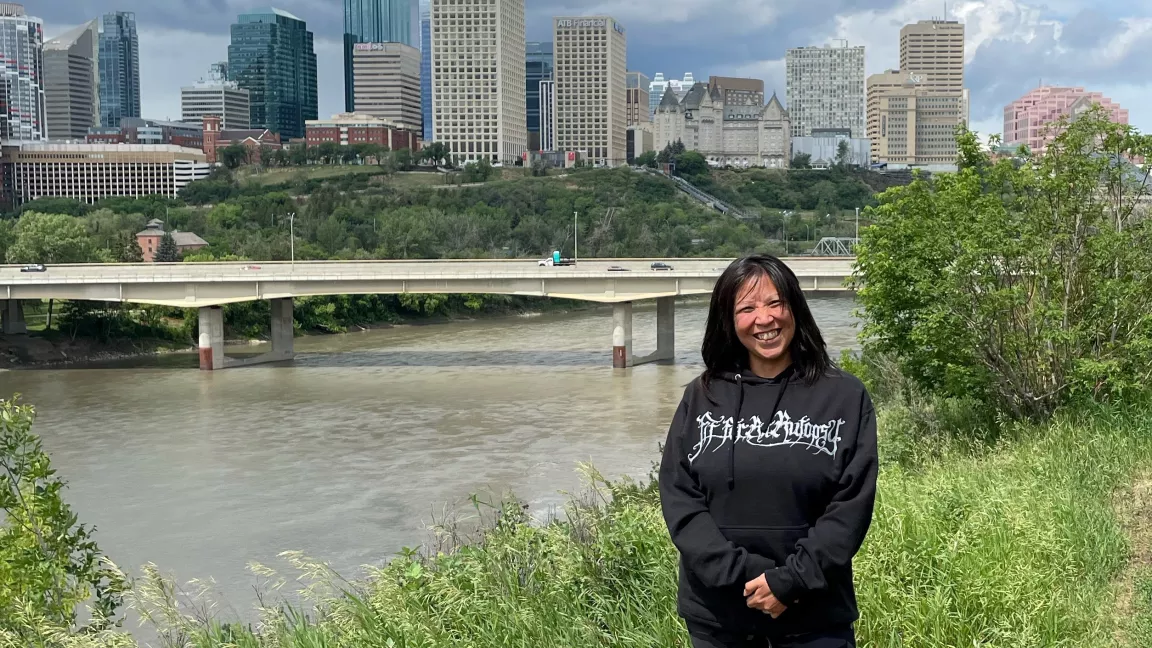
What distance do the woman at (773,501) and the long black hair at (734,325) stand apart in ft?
0.05

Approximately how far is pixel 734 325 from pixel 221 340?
1831 inches

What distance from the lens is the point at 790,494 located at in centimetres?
373

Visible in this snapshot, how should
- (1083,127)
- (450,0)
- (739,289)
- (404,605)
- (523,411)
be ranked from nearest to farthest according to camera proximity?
1. (739,289)
2. (404,605)
3. (1083,127)
4. (523,411)
5. (450,0)

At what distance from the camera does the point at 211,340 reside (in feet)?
156

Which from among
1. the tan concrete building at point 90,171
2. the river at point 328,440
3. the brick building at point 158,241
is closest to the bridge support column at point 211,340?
the river at point 328,440

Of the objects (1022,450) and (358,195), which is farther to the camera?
(358,195)

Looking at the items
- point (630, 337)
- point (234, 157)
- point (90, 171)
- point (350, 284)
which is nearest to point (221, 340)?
point (350, 284)

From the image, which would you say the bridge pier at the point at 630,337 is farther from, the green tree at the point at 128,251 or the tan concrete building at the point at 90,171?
the tan concrete building at the point at 90,171

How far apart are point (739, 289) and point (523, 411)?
30.2 meters

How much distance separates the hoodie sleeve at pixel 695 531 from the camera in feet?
12.2

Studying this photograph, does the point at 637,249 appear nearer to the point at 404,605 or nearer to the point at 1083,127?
the point at 1083,127

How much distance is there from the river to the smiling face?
37.7 feet

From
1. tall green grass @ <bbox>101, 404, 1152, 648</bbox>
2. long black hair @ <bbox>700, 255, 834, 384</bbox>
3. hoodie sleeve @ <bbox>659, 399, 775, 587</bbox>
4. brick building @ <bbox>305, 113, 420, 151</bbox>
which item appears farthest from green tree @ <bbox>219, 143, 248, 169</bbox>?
hoodie sleeve @ <bbox>659, 399, 775, 587</bbox>

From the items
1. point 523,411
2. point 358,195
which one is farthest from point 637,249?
point 523,411
